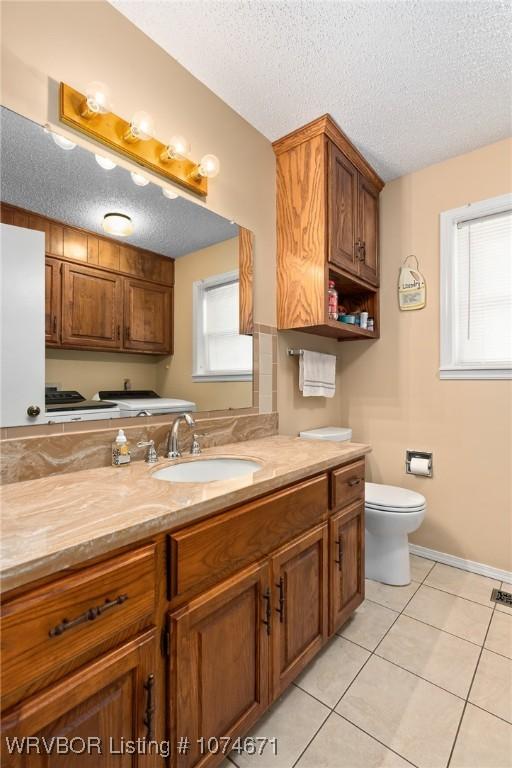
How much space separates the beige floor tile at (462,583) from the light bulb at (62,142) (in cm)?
263

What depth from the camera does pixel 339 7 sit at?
1.29 metres

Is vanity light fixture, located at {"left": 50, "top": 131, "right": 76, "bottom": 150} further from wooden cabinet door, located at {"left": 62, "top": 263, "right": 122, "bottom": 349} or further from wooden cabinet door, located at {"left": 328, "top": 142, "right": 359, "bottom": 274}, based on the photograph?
wooden cabinet door, located at {"left": 328, "top": 142, "right": 359, "bottom": 274}

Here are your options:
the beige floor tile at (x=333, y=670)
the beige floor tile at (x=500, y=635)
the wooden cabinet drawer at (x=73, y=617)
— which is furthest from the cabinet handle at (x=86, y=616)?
the beige floor tile at (x=500, y=635)

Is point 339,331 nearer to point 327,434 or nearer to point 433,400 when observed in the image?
point 327,434

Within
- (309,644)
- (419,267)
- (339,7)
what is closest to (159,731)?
(309,644)

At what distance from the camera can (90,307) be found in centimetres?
121

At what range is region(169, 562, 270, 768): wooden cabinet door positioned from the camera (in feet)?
2.76

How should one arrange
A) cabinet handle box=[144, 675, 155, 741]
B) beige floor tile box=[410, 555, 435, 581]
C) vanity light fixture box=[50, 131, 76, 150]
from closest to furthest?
cabinet handle box=[144, 675, 155, 741]
vanity light fixture box=[50, 131, 76, 150]
beige floor tile box=[410, 555, 435, 581]

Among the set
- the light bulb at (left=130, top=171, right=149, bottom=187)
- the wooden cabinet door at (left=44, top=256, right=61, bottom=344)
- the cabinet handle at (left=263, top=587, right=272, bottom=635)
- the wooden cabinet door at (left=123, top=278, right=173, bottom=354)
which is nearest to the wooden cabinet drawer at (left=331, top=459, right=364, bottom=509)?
the cabinet handle at (left=263, top=587, right=272, bottom=635)

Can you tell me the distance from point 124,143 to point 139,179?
0.12 metres

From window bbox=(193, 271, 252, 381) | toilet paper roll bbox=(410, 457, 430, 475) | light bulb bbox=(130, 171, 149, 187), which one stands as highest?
light bulb bbox=(130, 171, 149, 187)

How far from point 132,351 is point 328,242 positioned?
3.87 ft

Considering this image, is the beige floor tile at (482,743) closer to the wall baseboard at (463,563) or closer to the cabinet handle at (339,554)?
the cabinet handle at (339,554)

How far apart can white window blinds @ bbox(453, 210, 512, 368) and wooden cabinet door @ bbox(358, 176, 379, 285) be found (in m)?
0.49
